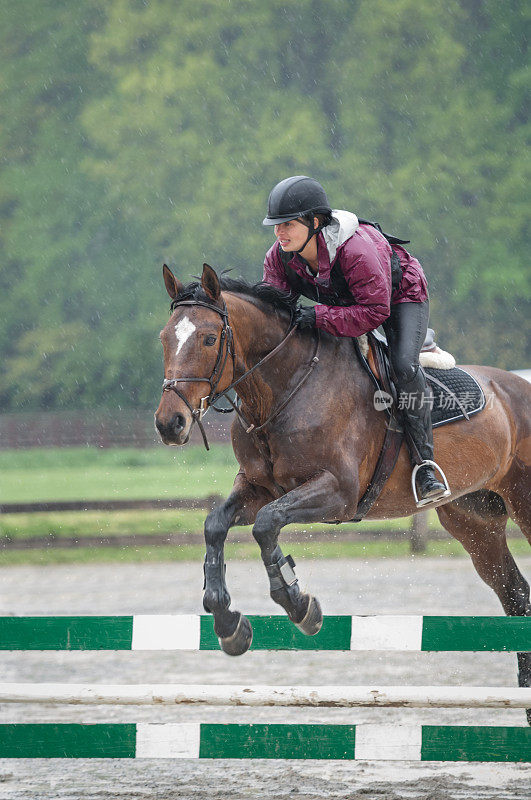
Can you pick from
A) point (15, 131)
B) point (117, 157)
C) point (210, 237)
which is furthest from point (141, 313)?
point (15, 131)

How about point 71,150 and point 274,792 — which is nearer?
point 274,792

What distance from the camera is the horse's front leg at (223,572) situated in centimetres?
395

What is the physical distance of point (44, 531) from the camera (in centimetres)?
1281

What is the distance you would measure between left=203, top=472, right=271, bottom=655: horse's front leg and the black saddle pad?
1104mm

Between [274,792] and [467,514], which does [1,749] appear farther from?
[467,514]

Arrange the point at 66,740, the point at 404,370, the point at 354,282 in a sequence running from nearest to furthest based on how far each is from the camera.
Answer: the point at 66,740
the point at 354,282
the point at 404,370

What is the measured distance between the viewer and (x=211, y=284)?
4.01 m

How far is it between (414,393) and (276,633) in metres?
1.29

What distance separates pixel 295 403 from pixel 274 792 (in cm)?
164

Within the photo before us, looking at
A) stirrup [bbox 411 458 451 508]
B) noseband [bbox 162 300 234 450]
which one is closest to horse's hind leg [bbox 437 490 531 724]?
stirrup [bbox 411 458 451 508]

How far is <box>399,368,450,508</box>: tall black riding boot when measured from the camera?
4.64 meters

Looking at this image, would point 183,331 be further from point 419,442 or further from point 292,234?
point 419,442

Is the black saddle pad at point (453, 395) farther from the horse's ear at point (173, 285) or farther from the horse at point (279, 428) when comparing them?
the horse's ear at point (173, 285)

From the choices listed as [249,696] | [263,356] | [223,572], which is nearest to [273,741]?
[249,696]
